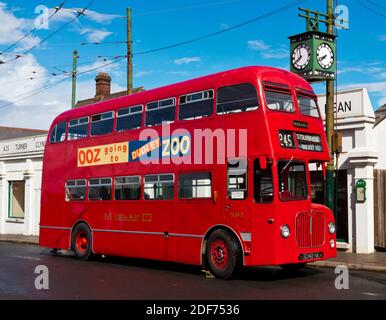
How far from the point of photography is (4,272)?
1337cm

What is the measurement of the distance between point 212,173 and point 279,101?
221cm

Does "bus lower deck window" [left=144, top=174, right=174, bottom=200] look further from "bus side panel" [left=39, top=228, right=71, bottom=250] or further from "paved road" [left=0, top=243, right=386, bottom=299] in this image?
"bus side panel" [left=39, top=228, right=71, bottom=250]

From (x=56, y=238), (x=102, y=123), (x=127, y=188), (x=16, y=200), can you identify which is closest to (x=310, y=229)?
(x=127, y=188)

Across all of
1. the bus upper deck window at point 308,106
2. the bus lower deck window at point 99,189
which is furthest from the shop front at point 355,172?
the bus lower deck window at point 99,189

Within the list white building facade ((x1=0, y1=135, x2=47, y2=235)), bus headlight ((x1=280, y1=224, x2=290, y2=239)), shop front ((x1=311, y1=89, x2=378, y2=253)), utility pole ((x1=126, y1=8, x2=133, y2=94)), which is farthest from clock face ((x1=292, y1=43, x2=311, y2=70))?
white building facade ((x1=0, y1=135, x2=47, y2=235))

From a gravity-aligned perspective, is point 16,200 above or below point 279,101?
below

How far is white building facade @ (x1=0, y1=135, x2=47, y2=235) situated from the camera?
99.0 ft

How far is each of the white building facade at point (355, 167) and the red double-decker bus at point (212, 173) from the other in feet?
16.9

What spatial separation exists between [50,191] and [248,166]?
350 inches

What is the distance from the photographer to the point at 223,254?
12.1 metres

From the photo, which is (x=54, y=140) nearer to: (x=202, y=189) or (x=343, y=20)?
(x=202, y=189)

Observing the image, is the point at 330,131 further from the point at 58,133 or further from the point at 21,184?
the point at 21,184
